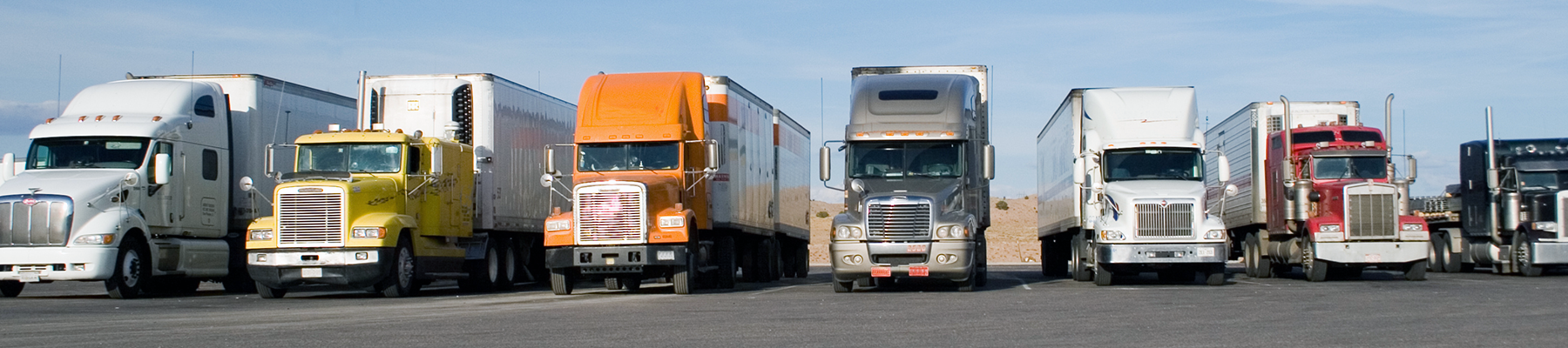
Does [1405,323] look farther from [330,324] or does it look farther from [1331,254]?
[1331,254]

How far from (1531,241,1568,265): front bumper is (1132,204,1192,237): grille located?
1002cm

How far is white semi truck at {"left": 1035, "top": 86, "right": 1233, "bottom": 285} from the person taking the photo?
25.3 meters

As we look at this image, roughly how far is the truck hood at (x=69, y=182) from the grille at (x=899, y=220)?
11345mm

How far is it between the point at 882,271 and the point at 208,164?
11.3m

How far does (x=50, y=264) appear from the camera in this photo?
2298 centimetres

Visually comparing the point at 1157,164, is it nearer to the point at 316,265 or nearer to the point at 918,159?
the point at 918,159

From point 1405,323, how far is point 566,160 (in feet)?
57.1

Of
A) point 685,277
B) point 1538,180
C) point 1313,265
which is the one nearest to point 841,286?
point 685,277

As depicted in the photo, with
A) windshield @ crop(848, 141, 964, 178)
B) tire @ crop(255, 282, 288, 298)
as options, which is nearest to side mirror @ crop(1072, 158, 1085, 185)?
windshield @ crop(848, 141, 964, 178)

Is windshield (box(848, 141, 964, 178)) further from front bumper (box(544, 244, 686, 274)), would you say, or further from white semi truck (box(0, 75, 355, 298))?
white semi truck (box(0, 75, 355, 298))

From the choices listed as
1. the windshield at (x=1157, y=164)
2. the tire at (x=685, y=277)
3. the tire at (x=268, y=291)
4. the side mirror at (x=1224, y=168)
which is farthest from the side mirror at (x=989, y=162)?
the tire at (x=268, y=291)

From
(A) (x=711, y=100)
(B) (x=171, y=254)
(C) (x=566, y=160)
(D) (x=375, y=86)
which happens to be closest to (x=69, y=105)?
(B) (x=171, y=254)

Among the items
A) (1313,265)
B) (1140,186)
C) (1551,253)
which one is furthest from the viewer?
(1551,253)

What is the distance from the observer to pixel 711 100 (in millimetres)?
26688
